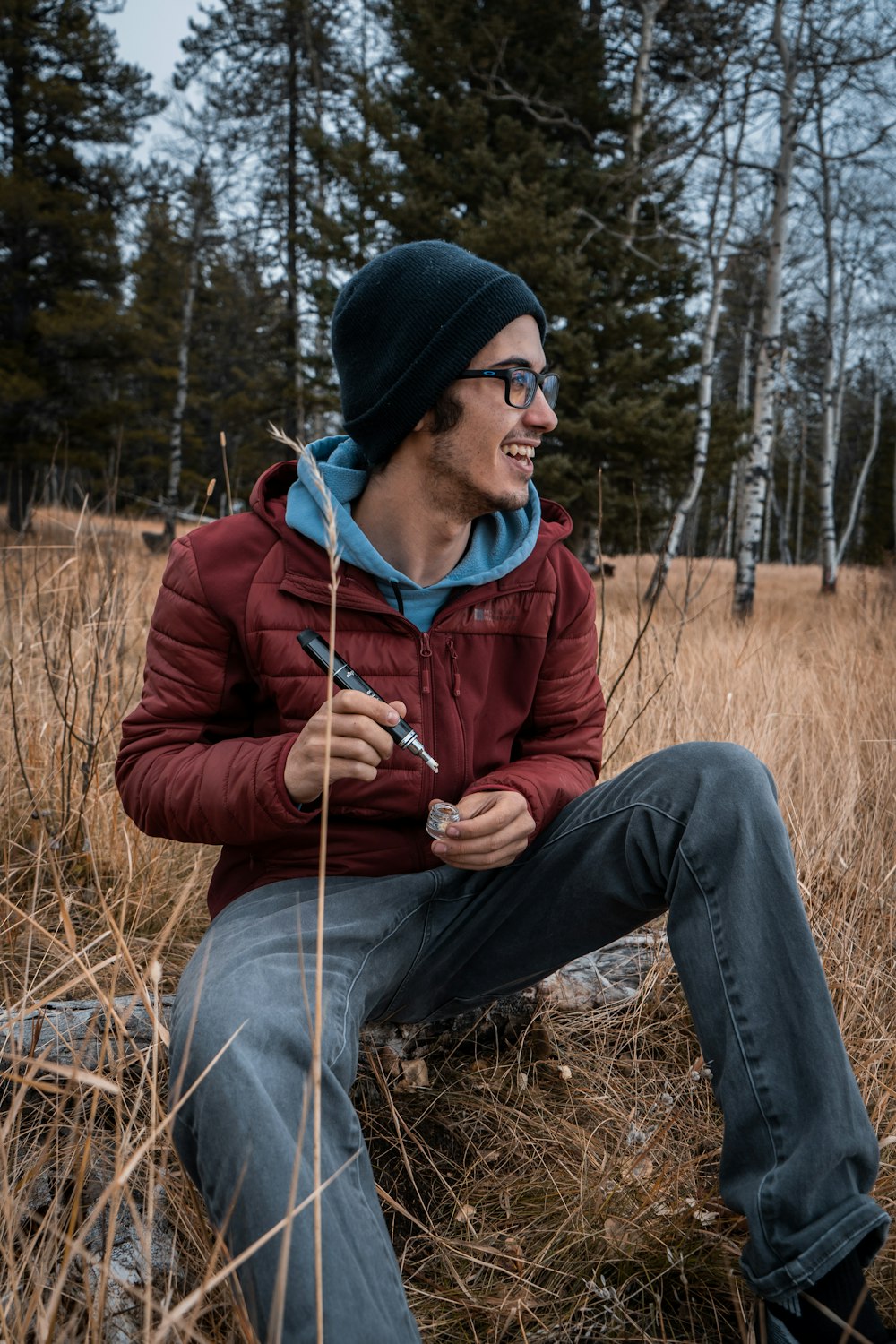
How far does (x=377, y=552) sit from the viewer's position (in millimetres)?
1747

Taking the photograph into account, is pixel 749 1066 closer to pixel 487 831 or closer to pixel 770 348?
pixel 487 831

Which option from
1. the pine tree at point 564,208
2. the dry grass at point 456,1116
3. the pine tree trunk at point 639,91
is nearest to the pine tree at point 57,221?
the pine tree at point 564,208

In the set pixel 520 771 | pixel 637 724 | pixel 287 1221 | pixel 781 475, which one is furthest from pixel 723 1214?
pixel 781 475

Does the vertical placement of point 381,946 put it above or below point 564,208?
below

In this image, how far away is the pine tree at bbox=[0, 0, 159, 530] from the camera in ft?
43.2

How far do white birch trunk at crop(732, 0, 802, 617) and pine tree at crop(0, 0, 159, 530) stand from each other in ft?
30.0

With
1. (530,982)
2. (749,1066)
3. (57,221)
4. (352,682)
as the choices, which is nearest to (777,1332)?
(749,1066)

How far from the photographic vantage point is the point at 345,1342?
3.22 ft

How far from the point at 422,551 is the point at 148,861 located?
1.25m

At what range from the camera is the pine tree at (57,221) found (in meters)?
13.2

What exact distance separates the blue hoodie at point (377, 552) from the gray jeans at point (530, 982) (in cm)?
48

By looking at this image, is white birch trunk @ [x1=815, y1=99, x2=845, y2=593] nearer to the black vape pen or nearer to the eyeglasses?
the eyeglasses

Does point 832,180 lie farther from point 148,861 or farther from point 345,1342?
point 345,1342

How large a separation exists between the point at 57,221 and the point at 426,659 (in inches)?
563
